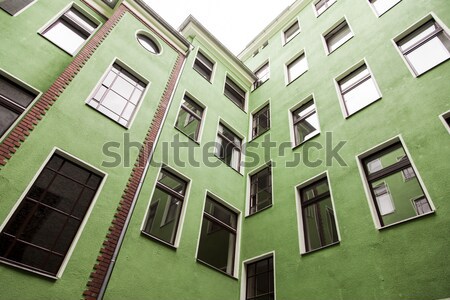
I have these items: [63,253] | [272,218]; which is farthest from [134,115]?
[272,218]

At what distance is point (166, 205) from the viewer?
10195 millimetres

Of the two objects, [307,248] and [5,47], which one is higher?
[5,47]

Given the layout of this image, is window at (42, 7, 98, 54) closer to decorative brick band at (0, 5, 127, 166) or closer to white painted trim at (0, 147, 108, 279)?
decorative brick band at (0, 5, 127, 166)

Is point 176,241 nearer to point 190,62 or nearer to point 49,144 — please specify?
point 49,144

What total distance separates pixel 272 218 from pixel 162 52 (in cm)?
817

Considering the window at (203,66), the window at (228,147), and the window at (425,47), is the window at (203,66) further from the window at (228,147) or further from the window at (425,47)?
the window at (425,47)

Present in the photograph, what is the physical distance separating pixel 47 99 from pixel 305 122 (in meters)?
8.90

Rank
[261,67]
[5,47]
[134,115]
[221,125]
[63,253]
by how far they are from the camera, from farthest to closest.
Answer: [261,67]
[221,125]
[134,115]
[5,47]
[63,253]

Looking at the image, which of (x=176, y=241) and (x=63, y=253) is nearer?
(x=63, y=253)

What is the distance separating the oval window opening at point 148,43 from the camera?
12.1 m

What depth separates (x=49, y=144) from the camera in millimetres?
7402

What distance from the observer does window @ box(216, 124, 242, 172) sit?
12398mm

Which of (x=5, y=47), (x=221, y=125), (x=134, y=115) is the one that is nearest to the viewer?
(x=5, y=47)

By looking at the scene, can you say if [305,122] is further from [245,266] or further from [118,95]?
[118,95]
